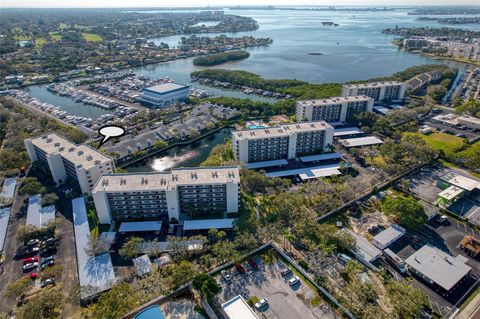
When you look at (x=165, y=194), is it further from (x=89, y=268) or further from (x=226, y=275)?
(x=226, y=275)

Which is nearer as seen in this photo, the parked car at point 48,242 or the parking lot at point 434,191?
the parked car at point 48,242

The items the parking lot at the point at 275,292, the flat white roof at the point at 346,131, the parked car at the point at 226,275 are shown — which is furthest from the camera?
the flat white roof at the point at 346,131

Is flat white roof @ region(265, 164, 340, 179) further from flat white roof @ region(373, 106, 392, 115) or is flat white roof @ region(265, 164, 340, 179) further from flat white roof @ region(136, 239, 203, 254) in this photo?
flat white roof @ region(373, 106, 392, 115)

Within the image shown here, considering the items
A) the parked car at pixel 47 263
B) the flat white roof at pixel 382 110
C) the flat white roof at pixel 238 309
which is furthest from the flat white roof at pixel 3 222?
the flat white roof at pixel 382 110

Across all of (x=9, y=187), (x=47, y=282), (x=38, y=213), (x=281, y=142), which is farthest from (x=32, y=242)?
(x=281, y=142)

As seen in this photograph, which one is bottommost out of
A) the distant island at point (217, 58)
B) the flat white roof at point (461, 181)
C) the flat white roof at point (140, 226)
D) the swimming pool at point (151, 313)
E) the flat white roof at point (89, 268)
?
the flat white roof at point (89, 268)

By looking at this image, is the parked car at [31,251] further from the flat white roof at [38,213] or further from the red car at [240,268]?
the red car at [240,268]
